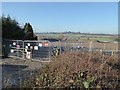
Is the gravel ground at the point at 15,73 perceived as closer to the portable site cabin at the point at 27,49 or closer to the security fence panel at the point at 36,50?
the portable site cabin at the point at 27,49

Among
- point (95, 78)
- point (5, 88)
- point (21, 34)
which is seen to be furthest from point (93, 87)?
point (21, 34)

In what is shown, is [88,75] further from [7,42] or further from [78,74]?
[7,42]

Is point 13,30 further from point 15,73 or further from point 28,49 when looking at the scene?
point 15,73

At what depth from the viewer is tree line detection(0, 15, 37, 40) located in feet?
80.5

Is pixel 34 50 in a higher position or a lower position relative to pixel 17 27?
lower

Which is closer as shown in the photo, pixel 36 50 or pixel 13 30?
pixel 36 50

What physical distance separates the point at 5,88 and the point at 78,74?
2134 millimetres

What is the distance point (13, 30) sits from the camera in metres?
25.3

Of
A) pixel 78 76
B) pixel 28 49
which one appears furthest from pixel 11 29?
pixel 78 76

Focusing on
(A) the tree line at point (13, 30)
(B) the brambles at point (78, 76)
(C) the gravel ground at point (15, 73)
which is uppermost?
(A) the tree line at point (13, 30)

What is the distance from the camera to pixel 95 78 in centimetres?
803

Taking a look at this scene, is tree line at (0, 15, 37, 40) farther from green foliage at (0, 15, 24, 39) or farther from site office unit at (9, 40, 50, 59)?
site office unit at (9, 40, 50, 59)

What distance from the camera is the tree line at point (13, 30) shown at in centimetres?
2455

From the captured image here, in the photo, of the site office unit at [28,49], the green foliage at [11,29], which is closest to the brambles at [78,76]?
→ the site office unit at [28,49]
